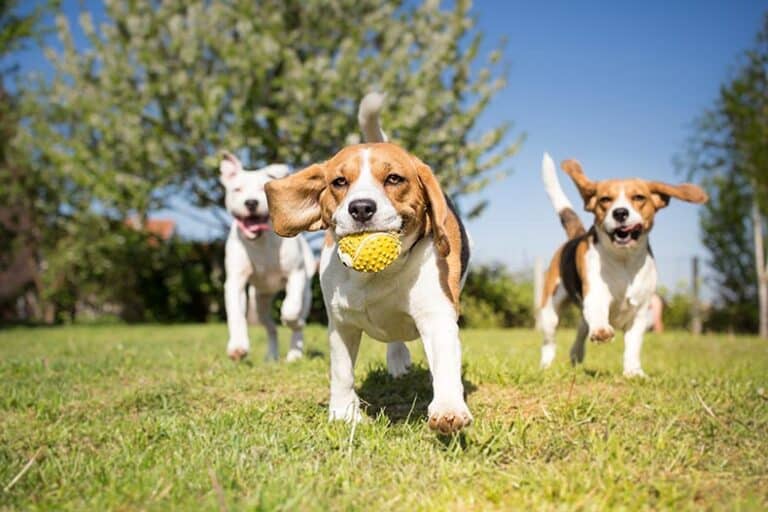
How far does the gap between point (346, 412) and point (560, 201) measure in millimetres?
4187

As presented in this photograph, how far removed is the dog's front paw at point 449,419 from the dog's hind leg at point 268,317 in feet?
14.3

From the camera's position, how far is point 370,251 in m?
3.04

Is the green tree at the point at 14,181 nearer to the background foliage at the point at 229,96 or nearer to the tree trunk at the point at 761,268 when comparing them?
the background foliage at the point at 229,96

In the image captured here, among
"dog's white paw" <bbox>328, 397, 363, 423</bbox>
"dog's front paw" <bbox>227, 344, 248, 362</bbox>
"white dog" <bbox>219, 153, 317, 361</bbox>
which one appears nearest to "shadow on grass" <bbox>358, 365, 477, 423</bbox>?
"dog's white paw" <bbox>328, 397, 363, 423</bbox>

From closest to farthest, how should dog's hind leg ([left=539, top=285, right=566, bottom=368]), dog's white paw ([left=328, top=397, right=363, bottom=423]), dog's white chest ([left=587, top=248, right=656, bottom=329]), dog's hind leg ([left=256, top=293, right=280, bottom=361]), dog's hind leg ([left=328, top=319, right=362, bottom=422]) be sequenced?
1. dog's white paw ([left=328, top=397, right=363, bottom=423])
2. dog's hind leg ([left=328, top=319, right=362, bottom=422])
3. dog's white chest ([left=587, top=248, right=656, bottom=329])
4. dog's hind leg ([left=539, top=285, right=566, bottom=368])
5. dog's hind leg ([left=256, top=293, right=280, bottom=361])

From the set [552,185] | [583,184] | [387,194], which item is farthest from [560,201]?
[387,194]

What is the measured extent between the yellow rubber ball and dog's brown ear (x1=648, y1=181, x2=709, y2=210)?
334 cm

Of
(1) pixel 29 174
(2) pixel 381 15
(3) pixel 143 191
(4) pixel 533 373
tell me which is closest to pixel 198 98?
(3) pixel 143 191

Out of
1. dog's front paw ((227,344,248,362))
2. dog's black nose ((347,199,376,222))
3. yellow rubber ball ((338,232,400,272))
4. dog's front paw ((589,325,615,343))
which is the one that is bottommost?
dog's front paw ((227,344,248,362))

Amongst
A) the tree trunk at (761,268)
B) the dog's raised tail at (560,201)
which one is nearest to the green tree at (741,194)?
the tree trunk at (761,268)

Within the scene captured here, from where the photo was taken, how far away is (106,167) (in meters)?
16.9

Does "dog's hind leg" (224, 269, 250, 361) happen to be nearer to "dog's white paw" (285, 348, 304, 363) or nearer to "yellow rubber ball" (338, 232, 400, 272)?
"dog's white paw" (285, 348, 304, 363)

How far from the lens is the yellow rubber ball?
3037 millimetres

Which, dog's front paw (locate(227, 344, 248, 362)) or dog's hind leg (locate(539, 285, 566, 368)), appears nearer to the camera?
dog's front paw (locate(227, 344, 248, 362))
